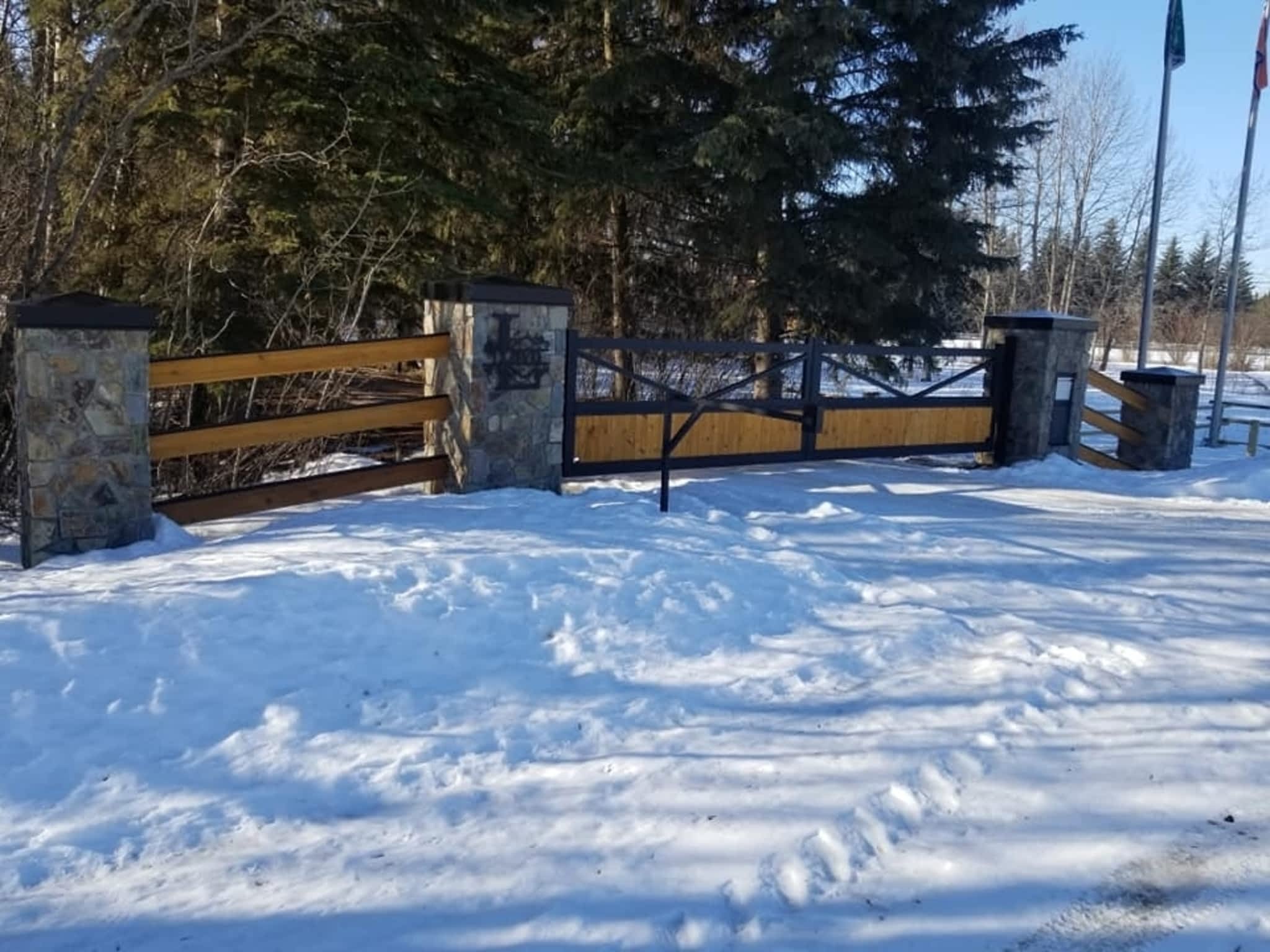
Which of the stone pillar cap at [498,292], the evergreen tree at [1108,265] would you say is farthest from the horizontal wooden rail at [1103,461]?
the evergreen tree at [1108,265]

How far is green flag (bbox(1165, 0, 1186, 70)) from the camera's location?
51.1 feet

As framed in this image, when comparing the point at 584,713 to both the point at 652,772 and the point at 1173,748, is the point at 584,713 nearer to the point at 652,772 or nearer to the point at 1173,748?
the point at 652,772

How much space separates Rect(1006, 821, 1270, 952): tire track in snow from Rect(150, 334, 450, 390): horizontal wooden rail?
5.28 m

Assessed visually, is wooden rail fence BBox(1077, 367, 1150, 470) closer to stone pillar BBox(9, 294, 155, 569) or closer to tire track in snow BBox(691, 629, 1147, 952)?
tire track in snow BBox(691, 629, 1147, 952)

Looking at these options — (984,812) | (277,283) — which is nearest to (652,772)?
(984,812)

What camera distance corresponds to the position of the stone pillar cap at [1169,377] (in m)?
11.7

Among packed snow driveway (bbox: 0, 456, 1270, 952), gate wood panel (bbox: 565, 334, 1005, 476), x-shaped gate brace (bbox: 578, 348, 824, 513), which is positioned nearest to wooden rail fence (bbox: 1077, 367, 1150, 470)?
gate wood panel (bbox: 565, 334, 1005, 476)

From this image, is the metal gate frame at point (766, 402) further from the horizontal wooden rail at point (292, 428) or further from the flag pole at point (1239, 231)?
the flag pole at point (1239, 231)

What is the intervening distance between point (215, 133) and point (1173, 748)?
33.6 feet

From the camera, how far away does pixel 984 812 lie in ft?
10.8

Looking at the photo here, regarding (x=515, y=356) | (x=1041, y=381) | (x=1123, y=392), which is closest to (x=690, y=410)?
(x=515, y=356)

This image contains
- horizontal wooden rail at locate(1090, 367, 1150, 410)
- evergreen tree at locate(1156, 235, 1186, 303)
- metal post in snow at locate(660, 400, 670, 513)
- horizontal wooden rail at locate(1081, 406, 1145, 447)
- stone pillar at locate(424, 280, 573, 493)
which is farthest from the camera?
evergreen tree at locate(1156, 235, 1186, 303)

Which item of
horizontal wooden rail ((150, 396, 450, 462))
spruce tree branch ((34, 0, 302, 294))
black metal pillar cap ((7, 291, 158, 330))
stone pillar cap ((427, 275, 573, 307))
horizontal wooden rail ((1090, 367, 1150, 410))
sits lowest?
horizontal wooden rail ((150, 396, 450, 462))

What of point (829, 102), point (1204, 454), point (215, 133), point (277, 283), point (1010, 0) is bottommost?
point (1204, 454)
